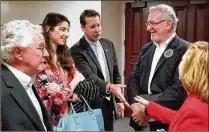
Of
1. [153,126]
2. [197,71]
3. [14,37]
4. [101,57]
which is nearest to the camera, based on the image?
[197,71]

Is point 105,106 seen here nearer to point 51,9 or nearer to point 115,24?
point 115,24

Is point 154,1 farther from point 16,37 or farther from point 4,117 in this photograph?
point 4,117

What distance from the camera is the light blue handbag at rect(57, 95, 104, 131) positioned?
92 cm

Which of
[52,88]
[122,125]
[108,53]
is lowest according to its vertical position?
[122,125]

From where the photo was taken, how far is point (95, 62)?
38.1 inches

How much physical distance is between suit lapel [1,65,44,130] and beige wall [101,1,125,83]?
0.35 m

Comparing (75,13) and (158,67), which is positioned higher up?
(75,13)

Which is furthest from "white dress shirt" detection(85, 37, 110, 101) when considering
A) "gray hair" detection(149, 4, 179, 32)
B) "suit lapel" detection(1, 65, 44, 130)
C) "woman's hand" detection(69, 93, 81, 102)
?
"suit lapel" detection(1, 65, 44, 130)

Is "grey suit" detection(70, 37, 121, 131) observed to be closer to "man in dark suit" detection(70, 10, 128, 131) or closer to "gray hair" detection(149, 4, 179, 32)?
"man in dark suit" detection(70, 10, 128, 131)

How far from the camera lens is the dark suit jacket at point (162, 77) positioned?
88 centimetres

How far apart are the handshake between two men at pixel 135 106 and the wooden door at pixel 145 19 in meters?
0.03

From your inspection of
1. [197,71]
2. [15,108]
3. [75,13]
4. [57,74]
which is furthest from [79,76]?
[197,71]

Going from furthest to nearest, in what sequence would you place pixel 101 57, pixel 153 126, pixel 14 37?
pixel 101 57
pixel 153 126
pixel 14 37

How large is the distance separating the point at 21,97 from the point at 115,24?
1.34ft
